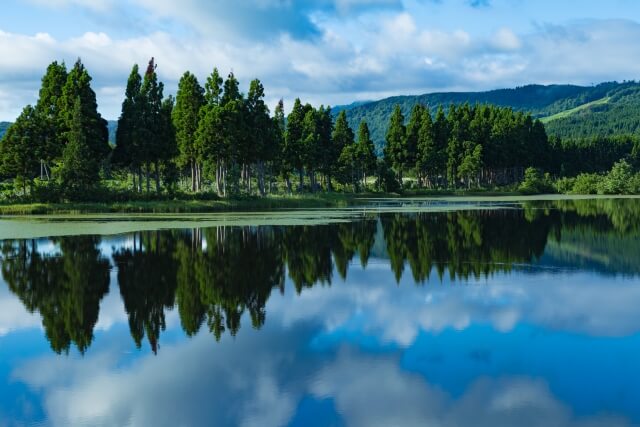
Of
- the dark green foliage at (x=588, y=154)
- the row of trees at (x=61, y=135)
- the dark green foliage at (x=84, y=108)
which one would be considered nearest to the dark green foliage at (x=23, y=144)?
the row of trees at (x=61, y=135)

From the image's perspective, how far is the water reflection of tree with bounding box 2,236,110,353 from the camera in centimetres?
1469

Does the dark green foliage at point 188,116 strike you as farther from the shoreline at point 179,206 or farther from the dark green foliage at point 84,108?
the dark green foliage at point 84,108

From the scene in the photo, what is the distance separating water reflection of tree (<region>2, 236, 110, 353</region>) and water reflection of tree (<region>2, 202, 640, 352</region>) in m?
0.03

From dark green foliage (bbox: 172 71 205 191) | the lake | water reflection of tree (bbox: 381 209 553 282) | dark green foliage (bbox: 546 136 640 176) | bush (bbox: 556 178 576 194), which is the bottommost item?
bush (bbox: 556 178 576 194)

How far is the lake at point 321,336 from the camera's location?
31.5 feet

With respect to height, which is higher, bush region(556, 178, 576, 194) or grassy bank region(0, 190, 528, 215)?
grassy bank region(0, 190, 528, 215)

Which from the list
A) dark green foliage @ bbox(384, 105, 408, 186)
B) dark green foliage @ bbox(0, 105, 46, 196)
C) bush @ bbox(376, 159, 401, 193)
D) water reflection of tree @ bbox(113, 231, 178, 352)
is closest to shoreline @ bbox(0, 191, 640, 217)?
dark green foliage @ bbox(0, 105, 46, 196)

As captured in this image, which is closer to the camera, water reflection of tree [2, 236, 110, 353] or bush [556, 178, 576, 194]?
water reflection of tree [2, 236, 110, 353]

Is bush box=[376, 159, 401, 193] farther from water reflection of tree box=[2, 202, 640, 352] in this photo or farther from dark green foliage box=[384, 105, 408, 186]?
water reflection of tree box=[2, 202, 640, 352]

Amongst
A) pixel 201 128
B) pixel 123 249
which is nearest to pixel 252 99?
pixel 201 128

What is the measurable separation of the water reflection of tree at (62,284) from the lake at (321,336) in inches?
3.3

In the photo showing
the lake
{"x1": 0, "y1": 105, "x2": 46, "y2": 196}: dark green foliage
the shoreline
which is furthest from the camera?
{"x1": 0, "y1": 105, "x2": 46, "y2": 196}: dark green foliage

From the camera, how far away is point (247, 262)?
81.6 ft

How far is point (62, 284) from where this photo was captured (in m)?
20.3
